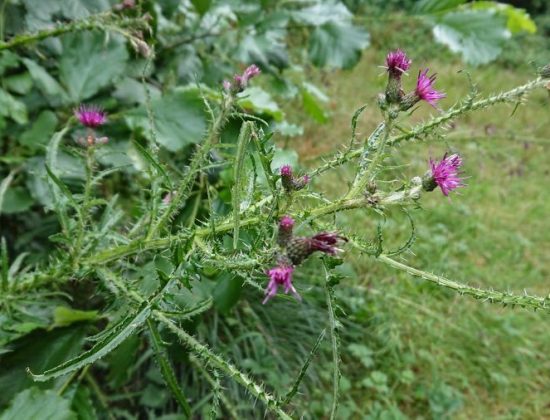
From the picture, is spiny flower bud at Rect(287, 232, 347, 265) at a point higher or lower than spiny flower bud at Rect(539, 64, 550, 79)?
lower

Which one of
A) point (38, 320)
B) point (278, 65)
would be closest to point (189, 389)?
point (38, 320)

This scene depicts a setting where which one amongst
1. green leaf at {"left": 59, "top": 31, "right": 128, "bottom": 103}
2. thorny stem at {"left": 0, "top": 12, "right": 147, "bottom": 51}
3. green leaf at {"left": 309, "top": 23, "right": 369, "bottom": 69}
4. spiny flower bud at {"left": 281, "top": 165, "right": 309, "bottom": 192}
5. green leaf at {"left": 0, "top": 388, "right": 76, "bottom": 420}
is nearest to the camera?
spiny flower bud at {"left": 281, "top": 165, "right": 309, "bottom": 192}

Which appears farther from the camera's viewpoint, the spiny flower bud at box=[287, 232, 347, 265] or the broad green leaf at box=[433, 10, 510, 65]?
the broad green leaf at box=[433, 10, 510, 65]

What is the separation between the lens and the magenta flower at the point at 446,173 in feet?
2.80

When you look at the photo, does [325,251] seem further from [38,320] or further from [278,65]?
[278,65]

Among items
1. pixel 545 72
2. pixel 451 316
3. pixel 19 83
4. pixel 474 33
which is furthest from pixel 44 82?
Result: pixel 451 316

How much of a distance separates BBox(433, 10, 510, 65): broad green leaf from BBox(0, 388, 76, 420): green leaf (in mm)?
→ 1722

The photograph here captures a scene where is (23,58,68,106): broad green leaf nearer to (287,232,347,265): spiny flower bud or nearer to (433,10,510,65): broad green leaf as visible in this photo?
(287,232,347,265): spiny flower bud

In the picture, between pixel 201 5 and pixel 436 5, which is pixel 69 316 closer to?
pixel 201 5

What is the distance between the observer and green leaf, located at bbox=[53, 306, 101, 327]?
52.1 inches

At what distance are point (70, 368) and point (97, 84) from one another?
1126mm

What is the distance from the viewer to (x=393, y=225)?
315 centimetres

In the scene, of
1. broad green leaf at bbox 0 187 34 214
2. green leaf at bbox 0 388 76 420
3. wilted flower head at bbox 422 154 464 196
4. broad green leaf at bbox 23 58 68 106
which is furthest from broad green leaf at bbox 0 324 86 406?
wilted flower head at bbox 422 154 464 196

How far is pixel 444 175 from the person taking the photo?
0.86 m
